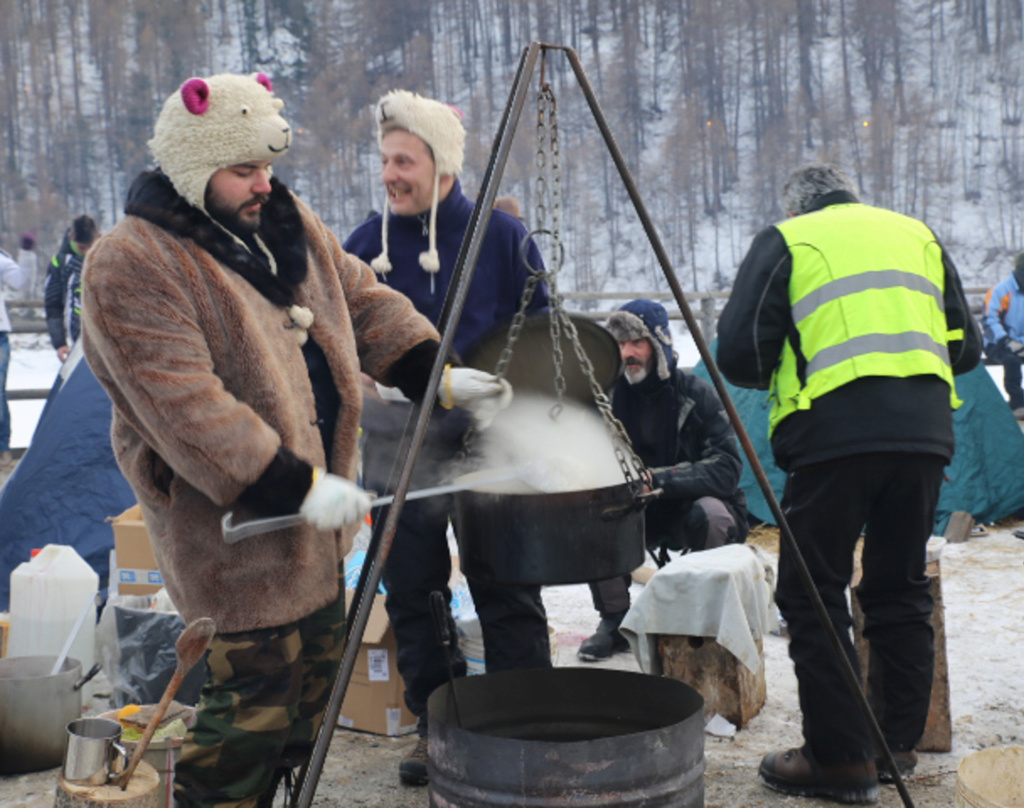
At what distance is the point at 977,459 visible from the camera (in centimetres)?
670

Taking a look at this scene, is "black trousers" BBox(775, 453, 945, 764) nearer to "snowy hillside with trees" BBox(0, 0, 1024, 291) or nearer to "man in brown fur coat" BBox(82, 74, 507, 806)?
"man in brown fur coat" BBox(82, 74, 507, 806)

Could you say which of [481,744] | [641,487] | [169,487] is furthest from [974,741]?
[169,487]

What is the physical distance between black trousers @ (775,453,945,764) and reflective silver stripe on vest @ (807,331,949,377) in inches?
10.6

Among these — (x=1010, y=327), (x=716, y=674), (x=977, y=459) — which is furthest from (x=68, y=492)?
(x=1010, y=327)

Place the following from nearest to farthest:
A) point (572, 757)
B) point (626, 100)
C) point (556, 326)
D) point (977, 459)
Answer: point (572, 757) < point (556, 326) < point (977, 459) < point (626, 100)

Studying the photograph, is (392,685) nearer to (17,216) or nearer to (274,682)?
(274,682)

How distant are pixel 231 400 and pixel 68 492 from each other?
3.44 m

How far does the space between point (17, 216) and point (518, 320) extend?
21838 mm

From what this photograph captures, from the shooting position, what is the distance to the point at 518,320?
107 inches

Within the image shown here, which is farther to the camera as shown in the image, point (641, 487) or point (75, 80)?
point (75, 80)

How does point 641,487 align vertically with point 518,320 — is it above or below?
below

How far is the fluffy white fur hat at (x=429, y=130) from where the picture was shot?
10.1 feet

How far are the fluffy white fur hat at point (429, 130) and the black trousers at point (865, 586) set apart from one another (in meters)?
1.28

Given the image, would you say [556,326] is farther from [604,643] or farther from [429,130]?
[604,643]
